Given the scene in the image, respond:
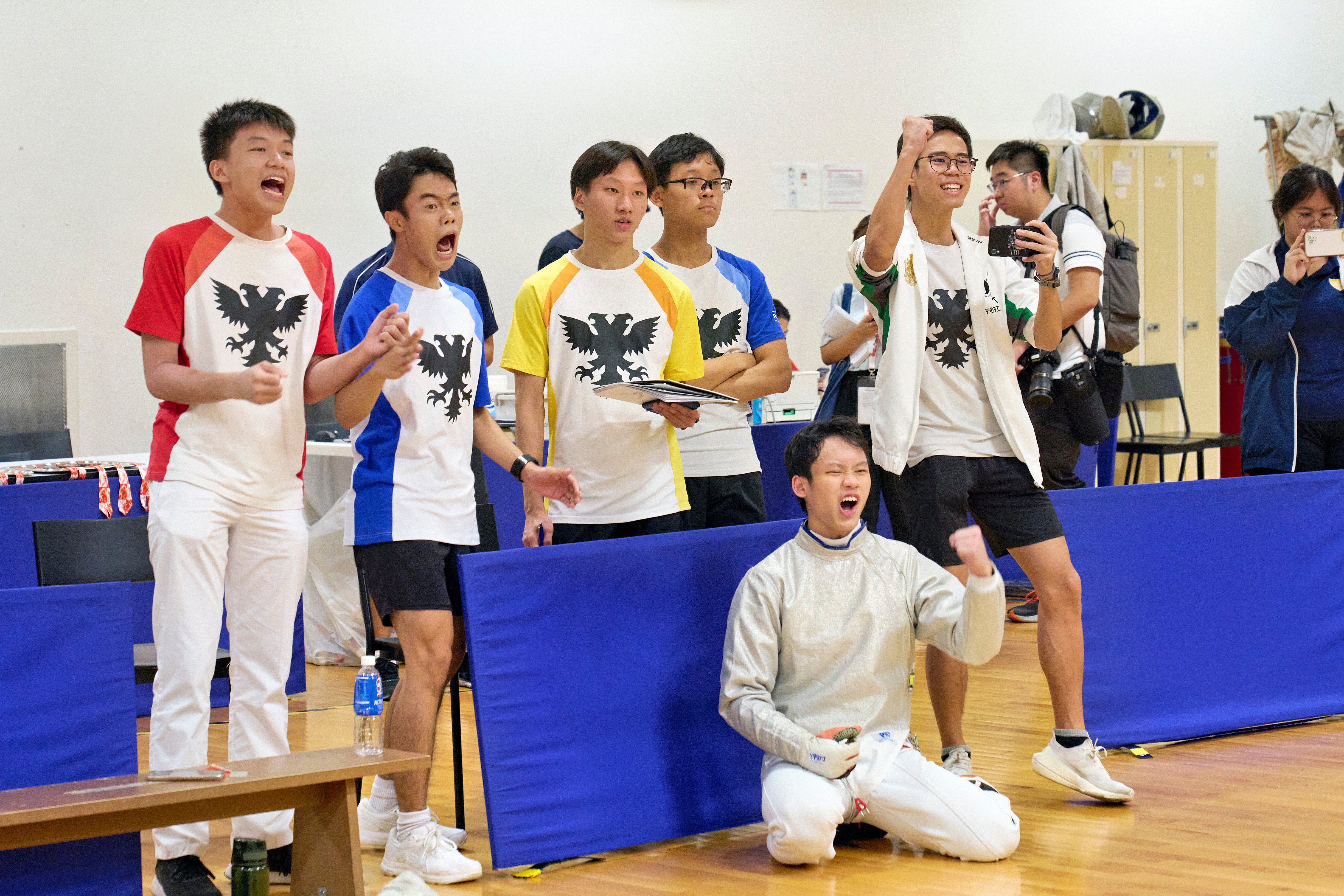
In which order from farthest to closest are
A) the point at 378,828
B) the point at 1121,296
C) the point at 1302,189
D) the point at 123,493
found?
the point at 1121,296
the point at 123,493
the point at 1302,189
the point at 378,828

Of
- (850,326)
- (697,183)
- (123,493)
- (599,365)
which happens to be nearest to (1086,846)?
(599,365)

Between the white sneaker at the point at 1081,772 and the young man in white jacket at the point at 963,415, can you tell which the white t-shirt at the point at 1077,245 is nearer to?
the young man in white jacket at the point at 963,415

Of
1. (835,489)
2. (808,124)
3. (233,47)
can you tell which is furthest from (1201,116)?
(835,489)

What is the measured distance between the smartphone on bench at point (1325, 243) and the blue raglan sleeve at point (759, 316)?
1.91 meters

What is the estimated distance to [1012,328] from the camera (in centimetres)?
378

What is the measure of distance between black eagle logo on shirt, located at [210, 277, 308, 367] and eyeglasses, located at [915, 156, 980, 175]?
5.29 ft

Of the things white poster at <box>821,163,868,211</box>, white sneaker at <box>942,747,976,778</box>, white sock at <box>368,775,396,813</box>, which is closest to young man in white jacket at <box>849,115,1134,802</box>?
white sneaker at <box>942,747,976,778</box>

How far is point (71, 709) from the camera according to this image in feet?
9.69

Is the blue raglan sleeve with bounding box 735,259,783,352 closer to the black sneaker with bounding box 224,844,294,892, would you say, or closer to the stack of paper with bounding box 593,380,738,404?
the stack of paper with bounding box 593,380,738,404

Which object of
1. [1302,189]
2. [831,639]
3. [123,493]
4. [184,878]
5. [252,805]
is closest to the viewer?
[252,805]

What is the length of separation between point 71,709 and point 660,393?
1.45 meters

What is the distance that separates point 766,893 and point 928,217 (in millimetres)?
1747

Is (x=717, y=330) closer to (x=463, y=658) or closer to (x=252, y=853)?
(x=463, y=658)

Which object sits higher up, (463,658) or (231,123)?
(231,123)
